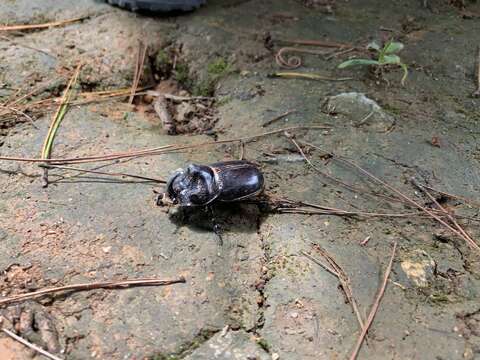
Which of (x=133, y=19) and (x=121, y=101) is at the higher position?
(x=133, y=19)

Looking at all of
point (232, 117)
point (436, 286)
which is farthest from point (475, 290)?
point (232, 117)

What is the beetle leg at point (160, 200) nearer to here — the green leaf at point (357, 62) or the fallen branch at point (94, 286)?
the fallen branch at point (94, 286)

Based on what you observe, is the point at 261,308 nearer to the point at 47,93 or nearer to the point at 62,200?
the point at 62,200

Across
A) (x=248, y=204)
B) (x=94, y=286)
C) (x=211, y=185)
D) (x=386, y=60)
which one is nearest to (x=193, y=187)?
(x=211, y=185)

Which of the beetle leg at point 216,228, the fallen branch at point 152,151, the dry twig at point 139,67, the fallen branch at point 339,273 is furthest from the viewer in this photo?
the dry twig at point 139,67

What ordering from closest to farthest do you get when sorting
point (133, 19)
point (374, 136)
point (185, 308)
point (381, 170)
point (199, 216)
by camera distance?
point (185, 308)
point (199, 216)
point (381, 170)
point (374, 136)
point (133, 19)

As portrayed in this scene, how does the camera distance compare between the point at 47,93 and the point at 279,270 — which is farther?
the point at 47,93

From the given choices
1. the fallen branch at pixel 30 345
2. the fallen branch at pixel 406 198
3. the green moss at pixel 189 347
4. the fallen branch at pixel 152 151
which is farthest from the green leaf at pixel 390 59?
the fallen branch at pixel 30 345
